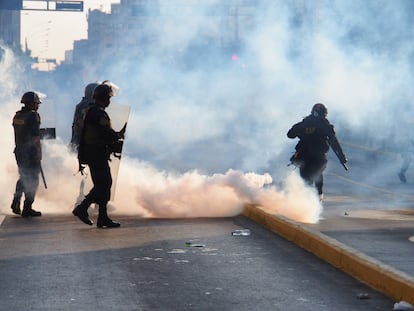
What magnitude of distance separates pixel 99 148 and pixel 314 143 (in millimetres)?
3164

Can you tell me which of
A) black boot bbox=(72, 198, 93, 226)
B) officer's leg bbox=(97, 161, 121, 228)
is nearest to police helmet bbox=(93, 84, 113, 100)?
officer's leg bbox=(97, 161, 121, 228)

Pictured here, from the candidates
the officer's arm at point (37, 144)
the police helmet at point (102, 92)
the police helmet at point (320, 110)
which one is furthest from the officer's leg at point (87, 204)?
the police helmet at point (320, 110)

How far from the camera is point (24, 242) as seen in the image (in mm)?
12148

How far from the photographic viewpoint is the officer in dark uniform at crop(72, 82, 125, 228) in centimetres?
1338

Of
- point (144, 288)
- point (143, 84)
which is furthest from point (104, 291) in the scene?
point (143, 84)

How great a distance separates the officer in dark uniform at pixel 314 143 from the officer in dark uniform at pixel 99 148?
2.75 metres

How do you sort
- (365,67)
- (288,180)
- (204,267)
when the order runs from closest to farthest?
(204,267), (288,180), (365,67)

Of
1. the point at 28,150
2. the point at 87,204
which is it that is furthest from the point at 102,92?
the point at 28,150

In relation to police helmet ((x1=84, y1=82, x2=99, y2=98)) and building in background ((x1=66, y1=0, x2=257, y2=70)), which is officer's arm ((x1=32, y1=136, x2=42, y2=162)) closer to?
police helmet ((x1=84, y1=82, x2=99, y2=98))

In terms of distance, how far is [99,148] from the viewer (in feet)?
44.3

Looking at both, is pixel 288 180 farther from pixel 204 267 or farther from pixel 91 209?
pixel 204 267

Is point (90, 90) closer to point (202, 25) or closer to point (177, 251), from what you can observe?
point (177, 251)

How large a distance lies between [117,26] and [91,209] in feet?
526

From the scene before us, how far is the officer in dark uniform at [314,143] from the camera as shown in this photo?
49.7 feet
